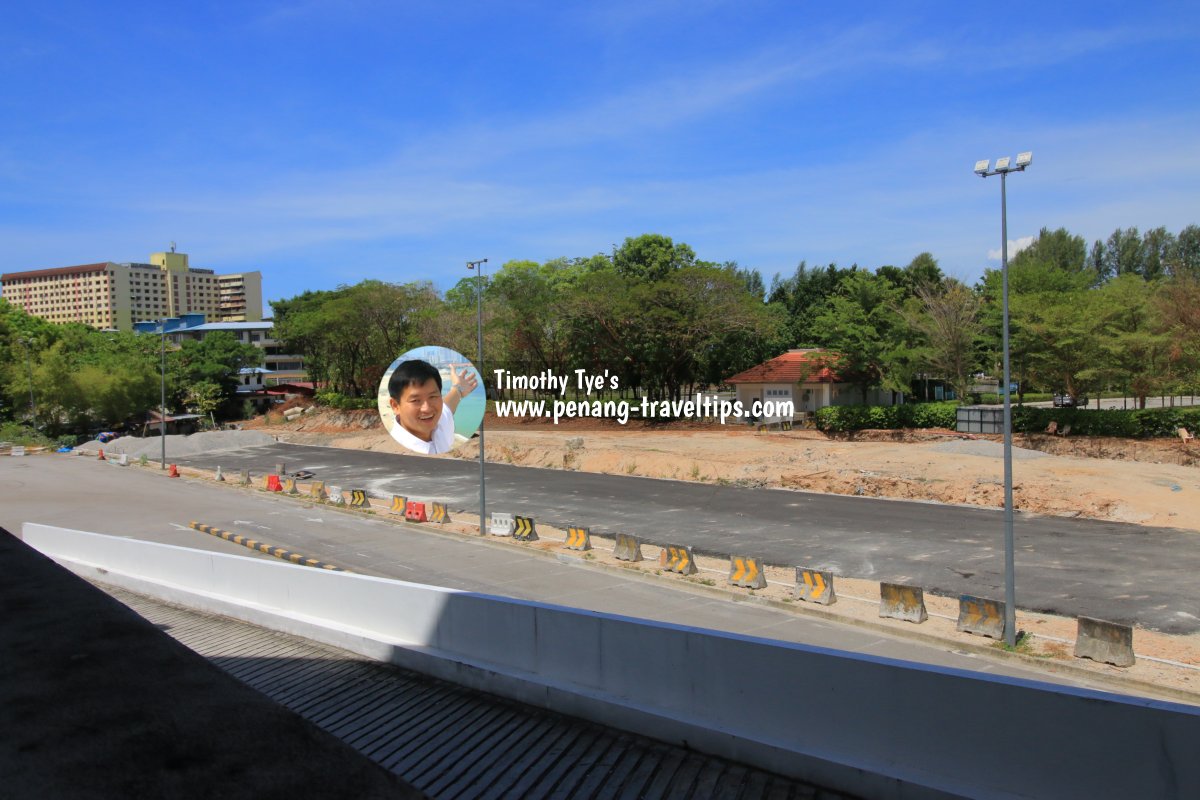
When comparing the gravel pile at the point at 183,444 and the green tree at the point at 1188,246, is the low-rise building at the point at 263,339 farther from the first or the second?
the green tree at the point at 1188,246

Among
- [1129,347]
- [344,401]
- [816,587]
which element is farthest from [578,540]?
[344,401]

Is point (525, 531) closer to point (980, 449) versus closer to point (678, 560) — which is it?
point (678, 560)

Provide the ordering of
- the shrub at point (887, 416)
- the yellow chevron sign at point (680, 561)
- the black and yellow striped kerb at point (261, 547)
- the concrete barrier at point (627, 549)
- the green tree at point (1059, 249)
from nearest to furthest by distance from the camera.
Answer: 1. the yellow chevron sign at point (680, 561)
2. the black and yellow striped kerb at point (261, 547)
3. the concrete barrier at point (627, 549)
4. the shrub at point (887, 416)
5. the green tree at point (1059, 249)

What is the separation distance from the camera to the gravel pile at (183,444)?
2410 inches

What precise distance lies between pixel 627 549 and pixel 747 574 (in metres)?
4.61

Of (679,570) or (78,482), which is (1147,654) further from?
(78,482)

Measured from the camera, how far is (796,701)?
7.39m

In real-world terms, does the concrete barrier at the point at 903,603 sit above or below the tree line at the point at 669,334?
below

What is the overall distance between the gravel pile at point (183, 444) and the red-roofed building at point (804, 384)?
4024 centimetres

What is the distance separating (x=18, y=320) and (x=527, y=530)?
8760 cm

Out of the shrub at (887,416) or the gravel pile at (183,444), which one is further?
the gravel pile at (183,444)

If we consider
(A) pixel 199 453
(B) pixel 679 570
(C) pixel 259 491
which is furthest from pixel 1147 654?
(A) pixel 199 453

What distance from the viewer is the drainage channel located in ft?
23.4

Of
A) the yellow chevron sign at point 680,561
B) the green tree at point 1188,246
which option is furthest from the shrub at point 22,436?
the green tree at point 1188,246
